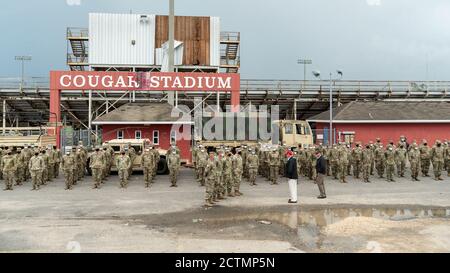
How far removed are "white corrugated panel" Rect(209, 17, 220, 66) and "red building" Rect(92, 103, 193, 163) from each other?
14.6 m

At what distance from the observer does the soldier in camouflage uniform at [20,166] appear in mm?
16938

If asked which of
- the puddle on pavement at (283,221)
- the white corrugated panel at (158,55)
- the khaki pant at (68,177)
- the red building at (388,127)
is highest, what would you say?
the white corrugated panel at (158,55)

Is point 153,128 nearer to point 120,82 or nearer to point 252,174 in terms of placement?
point 120,82

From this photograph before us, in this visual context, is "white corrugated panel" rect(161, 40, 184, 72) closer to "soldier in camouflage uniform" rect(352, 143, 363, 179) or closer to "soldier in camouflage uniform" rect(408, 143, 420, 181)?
"soldier in camouflage uniform" rect(352, 143, 363, 179)

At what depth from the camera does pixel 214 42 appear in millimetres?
38688

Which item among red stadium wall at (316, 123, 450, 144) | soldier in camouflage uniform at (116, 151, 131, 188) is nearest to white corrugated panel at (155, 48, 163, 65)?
red stadium wall at (316, 123, 450, 144)

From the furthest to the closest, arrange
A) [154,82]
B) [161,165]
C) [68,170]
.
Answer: [154,82] < [161,165] < [68,170]

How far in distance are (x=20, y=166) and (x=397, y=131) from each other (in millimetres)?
23926

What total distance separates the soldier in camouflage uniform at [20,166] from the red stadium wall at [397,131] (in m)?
20.3

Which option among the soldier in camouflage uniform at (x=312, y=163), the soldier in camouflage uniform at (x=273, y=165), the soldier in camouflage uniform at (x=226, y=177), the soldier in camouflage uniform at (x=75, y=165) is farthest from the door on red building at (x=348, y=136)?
the soldier in camouflage uniform at (x=75, y=165)

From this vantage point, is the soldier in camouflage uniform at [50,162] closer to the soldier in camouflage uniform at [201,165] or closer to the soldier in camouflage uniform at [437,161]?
the soldier in camouflage uniform at [201,165]

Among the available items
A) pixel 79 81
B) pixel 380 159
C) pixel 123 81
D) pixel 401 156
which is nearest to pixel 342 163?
pixel 380 159
